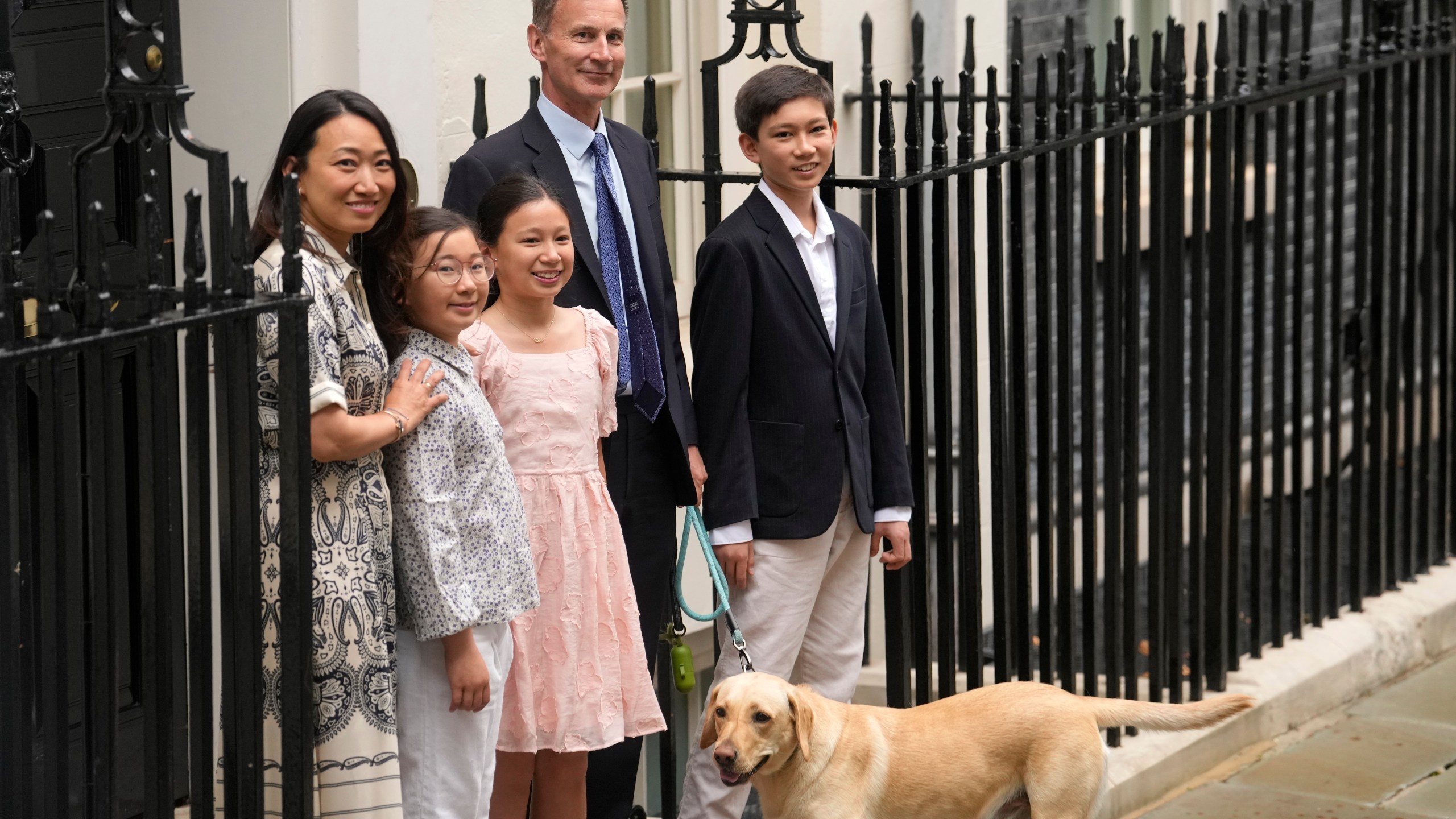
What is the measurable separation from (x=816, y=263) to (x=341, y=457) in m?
1.53

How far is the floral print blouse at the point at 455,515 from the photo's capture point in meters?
3.35

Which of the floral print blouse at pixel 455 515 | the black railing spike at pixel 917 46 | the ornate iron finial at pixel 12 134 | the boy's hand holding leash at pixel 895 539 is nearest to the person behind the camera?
the floral print blouse at pixel 455 515

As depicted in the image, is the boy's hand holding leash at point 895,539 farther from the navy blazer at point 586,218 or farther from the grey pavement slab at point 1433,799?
the grey pavement slab at point 1433,799

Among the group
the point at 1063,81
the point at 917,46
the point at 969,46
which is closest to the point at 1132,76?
the point at 1063,81

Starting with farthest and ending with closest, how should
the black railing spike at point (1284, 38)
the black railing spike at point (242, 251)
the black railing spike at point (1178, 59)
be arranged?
the black railing spike at point (1284, 38) → the black railing spike at point (1178, 59) → the black railing spike at point (242, 251)

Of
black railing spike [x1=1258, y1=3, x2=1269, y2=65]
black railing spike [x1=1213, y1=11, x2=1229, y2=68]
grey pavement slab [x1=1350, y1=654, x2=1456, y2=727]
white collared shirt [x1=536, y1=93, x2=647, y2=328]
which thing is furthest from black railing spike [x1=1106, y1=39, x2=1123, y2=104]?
grey pavement slab [x1=1350, y1=654, x2=1456, y2=727]

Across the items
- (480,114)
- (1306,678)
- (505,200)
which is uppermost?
(480,114)

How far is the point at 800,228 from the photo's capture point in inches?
170

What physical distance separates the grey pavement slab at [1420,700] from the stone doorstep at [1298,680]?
65mm

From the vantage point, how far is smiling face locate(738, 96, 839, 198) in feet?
13.8

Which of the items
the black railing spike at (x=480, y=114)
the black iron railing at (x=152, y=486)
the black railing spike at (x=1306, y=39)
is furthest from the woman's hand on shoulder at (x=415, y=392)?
the black railing spike at (x=1306, y=39)

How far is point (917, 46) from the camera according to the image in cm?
692

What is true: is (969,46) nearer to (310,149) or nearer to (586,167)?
(586,167)

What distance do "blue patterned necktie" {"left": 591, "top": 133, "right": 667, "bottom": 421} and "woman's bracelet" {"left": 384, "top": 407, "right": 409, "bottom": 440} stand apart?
0.90 m
